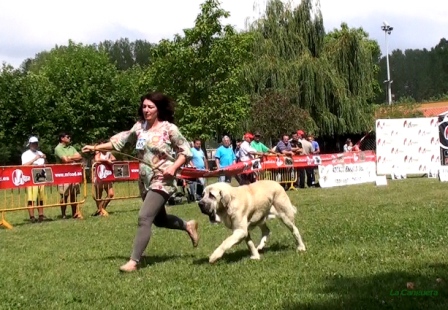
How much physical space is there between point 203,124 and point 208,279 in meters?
31.9

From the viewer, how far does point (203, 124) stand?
3753 centimetres

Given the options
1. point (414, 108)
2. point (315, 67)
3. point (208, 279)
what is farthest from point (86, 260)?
point (414, 108)

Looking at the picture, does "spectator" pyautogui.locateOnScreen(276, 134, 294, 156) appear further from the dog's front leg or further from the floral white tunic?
the dog's front leg

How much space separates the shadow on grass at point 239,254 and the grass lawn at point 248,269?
1 cm

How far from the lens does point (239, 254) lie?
714 cm

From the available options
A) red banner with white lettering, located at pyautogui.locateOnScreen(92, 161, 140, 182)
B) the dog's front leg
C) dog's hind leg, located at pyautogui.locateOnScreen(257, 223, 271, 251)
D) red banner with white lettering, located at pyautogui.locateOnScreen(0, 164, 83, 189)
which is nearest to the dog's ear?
the dog's front leg

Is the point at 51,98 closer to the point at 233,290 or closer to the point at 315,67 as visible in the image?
the point at 315,67

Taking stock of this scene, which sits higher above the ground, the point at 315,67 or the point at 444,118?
the point at 315,67

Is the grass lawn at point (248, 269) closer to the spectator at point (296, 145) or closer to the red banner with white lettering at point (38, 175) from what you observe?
the red banner with white lettering at point (38, 175)

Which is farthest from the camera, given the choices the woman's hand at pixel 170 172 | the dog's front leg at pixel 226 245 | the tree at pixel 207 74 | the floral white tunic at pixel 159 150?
the tree at pixel 207 74

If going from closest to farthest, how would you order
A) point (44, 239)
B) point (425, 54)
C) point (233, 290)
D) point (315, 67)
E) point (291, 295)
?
1. point (291, 295)
2. point (233, 290)
3. point (44, 239)
4. point (315, 67)
5. point (425, 54)

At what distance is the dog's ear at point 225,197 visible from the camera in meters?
6.46

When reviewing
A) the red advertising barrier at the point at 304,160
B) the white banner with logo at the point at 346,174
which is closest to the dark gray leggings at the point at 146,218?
the red advertising barrier at the point at 304,160

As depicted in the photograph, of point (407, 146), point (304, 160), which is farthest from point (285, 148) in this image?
point (407, 146)
